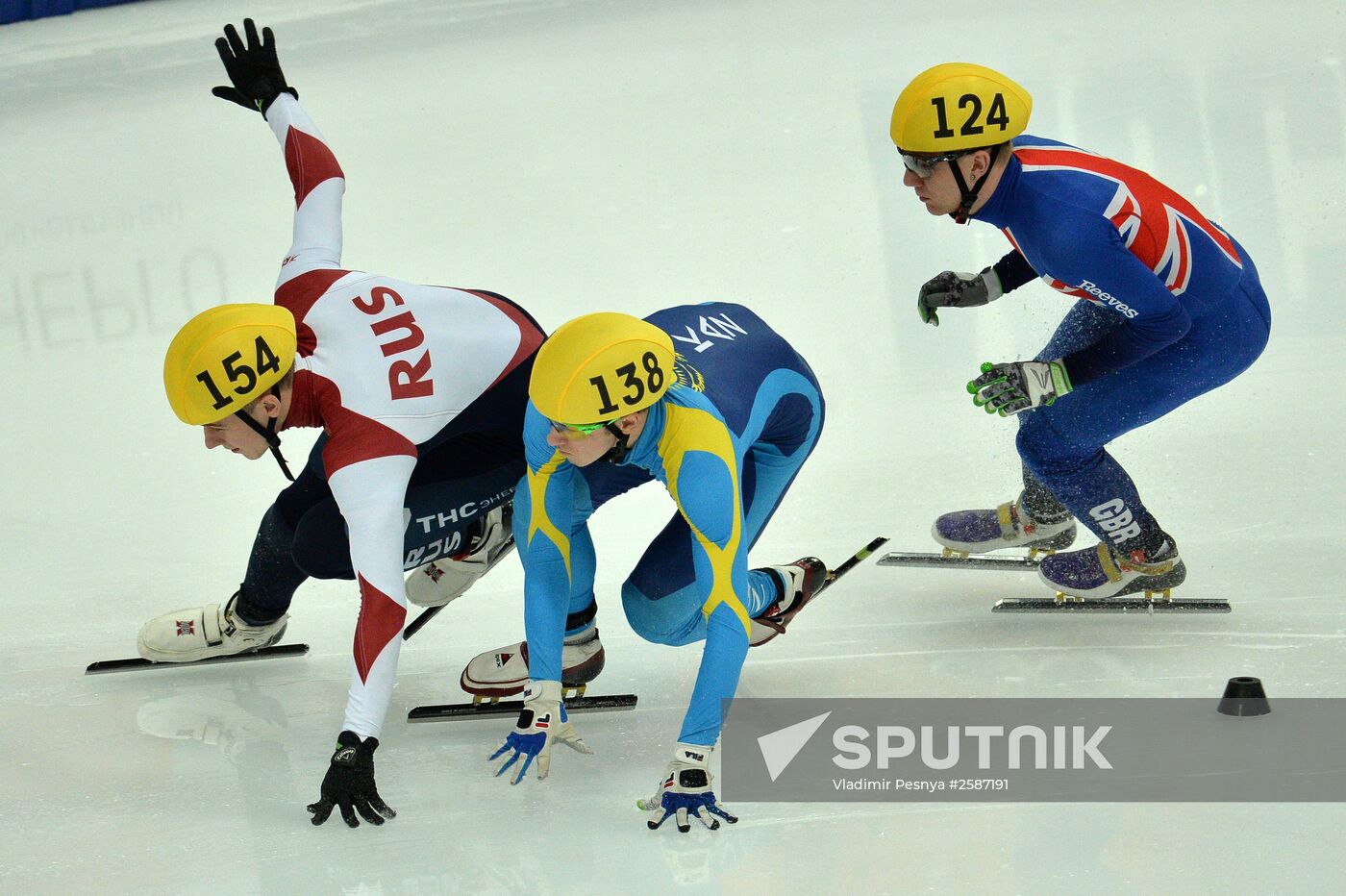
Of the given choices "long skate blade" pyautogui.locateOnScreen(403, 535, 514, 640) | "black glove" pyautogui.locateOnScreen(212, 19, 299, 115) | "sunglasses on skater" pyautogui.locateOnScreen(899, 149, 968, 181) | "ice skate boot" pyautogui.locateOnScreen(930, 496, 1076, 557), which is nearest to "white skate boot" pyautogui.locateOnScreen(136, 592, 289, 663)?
"long skate blade" pyautogui.locateOnScreen(403, 535, 514, 640)

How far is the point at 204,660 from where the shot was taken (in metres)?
3.84

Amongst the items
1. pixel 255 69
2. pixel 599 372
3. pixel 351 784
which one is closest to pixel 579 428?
pixel 599 372

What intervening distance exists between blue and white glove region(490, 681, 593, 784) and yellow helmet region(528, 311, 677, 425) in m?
0.67

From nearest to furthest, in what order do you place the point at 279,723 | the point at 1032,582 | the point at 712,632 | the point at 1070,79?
the point at 712,632
the point at 279,723
the point at 1032,582
the point at 1070,79

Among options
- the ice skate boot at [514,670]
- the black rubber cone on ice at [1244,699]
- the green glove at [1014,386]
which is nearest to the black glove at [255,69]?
the ice skate boot at [514,670]

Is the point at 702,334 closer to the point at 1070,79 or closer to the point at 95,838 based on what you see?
the point at 95,838

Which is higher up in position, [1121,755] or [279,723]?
[279,723]

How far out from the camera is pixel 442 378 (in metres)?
3.26

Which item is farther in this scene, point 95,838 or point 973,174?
point 973,174

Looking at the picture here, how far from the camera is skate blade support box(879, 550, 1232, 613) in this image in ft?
12.4

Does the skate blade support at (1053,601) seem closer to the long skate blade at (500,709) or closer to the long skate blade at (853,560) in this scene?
the long skate blade at (853,560)

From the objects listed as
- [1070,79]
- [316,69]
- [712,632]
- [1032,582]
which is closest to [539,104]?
[316,69]

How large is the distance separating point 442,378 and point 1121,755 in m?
1.69

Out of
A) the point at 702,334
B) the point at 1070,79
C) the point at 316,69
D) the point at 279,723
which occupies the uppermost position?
the point at 316,69
